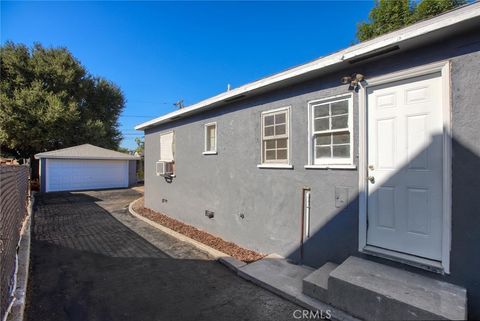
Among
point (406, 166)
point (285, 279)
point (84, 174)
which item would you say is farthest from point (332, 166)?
point (84, 174)

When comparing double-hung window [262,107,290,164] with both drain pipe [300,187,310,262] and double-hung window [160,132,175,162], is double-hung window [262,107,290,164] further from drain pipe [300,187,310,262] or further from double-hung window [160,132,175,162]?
double-hung window [160,132,175,162]

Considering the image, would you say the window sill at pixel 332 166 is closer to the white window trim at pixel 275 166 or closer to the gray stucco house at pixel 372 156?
the gray stucco house at pixel 372 156

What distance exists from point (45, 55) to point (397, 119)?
27111 mm

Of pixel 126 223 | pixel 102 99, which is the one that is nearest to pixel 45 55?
pixel 102 99

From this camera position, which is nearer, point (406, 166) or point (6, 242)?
point (406, 166)

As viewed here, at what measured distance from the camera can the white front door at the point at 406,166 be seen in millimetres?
3039

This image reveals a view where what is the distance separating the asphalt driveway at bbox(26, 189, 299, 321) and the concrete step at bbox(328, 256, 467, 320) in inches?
29.5

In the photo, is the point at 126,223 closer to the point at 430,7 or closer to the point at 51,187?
the point at 51,187

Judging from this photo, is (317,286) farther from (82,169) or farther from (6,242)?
(82,169)

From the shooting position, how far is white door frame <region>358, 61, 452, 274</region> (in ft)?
9.46

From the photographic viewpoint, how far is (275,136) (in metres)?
4.98

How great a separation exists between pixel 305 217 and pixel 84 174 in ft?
59.9

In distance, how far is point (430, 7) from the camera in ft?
41.3

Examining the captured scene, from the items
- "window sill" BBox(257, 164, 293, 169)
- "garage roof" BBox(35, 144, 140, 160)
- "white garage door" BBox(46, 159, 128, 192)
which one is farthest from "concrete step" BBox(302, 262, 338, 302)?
"white garage door" BBox(46, 159, 128, 192)
